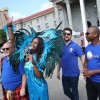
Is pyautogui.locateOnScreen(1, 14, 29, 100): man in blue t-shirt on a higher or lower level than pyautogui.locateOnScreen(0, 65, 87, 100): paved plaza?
higher

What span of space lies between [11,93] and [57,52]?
1.00 metres

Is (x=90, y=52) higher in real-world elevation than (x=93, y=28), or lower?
lower

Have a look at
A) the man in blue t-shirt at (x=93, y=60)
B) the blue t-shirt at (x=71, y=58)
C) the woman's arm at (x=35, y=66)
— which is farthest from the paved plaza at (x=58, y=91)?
the woman's arm at (x=35, y=66)

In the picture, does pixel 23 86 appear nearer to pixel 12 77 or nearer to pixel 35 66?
pixel 12 77

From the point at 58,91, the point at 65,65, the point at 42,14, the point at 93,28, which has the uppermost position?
the point at 42,14

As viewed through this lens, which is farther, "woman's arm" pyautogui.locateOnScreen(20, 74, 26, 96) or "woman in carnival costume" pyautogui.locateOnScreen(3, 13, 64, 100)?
"woman's arm" pyautogui.locateOnScreen(20, 74, 26, 96)

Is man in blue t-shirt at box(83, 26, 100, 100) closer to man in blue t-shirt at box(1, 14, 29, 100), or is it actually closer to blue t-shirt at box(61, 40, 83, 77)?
man in blue t-shirt at box(1, 14, 29, 100)

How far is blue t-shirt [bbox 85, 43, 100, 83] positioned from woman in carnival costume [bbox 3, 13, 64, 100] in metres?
0.46

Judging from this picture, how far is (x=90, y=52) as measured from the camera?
4.32m

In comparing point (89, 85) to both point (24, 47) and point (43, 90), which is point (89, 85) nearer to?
point (43, 90)

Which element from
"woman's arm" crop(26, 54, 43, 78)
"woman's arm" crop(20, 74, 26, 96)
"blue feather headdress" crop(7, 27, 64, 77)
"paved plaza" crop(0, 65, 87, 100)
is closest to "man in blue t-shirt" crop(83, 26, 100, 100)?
"blue feather headdress" crop(7, 27, 64, 77)

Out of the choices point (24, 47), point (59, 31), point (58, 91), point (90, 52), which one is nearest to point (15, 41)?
point (24, 47)

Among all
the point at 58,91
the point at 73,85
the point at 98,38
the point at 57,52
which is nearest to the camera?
the point at 57,52

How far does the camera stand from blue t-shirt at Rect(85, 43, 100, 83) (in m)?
4.25
